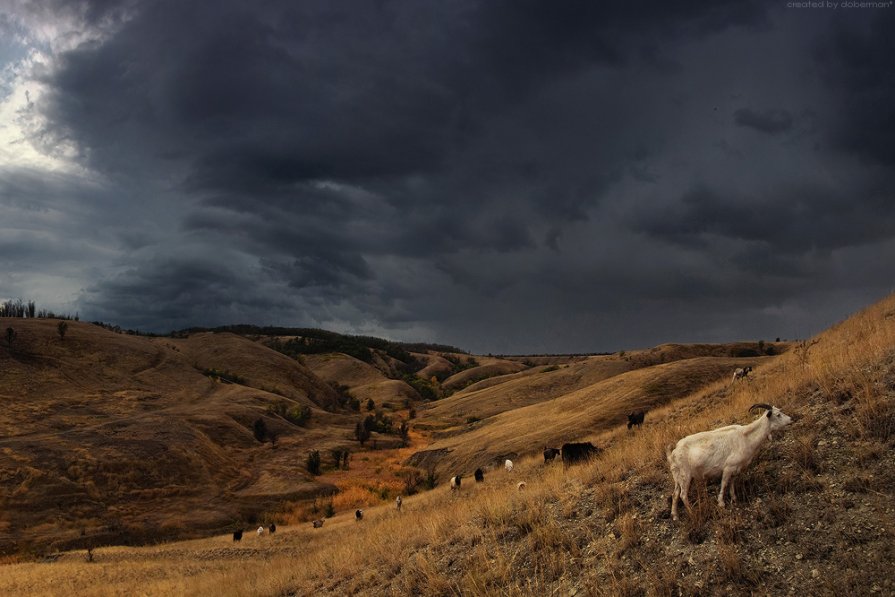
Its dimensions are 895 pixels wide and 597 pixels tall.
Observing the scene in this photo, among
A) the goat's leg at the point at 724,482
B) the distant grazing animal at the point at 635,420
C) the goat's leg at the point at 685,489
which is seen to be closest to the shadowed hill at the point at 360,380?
the distant grazing animal at the point at 635,420

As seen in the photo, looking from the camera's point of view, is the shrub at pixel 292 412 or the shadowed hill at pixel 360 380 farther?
the shadowed hill at pixel 360 380

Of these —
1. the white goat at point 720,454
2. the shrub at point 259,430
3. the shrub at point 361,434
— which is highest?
the white goat at point 720,454

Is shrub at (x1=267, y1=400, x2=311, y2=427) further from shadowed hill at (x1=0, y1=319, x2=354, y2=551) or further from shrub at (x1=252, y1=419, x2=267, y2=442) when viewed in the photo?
shrub at (x1=252, y1=419, x2=267, y2=442)

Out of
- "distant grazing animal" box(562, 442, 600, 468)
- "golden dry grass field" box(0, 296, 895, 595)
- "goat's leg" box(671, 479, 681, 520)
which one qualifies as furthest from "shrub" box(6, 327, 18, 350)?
"goat's leg" box(671, 479, 681, 520)

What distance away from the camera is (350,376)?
500 feet

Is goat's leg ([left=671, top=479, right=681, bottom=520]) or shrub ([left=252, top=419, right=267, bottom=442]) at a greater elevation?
goat's leg ([left=671, top=479, right=681, bottom=520])

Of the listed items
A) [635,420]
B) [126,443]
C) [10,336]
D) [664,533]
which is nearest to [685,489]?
[664,533]

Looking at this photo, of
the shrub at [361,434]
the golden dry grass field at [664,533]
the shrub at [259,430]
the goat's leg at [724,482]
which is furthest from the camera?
the shrub at [361,434]

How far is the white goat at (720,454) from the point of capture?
877 centimetres

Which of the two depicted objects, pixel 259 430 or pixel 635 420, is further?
pixel 259 430

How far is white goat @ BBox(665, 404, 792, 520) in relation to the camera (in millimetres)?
8766

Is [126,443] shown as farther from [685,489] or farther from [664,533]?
[685,489]

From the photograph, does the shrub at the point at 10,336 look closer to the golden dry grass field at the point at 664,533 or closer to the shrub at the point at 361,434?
the shrub at the point at 361,434

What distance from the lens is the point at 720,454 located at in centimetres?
884
